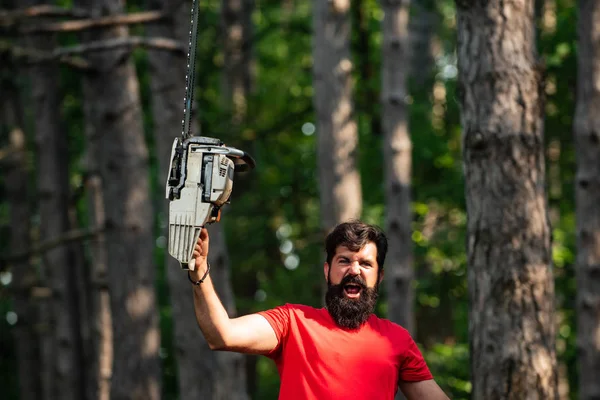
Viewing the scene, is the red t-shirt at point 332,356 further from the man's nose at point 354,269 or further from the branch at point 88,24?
the branch at point 88,24

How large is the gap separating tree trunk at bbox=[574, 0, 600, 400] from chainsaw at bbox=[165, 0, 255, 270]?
697 centimetres

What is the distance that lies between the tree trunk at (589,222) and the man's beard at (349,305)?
6442 mm

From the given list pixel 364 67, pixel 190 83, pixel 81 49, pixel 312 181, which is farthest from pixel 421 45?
pixel 190 83

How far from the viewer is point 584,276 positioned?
1095cm

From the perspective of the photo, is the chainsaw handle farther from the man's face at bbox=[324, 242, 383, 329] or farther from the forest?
the forest

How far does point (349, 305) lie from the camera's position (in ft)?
15.8

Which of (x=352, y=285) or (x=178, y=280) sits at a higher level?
(x=352, y=285)

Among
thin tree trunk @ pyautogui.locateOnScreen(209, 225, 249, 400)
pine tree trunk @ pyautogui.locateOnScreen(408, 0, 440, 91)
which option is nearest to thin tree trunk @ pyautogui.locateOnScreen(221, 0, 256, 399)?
pine tree trunk @ pyautogui.locateOnScreen(408, 0, 440, 91)

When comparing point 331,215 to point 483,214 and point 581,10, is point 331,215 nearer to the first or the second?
point 581,10

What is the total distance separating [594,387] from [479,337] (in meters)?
5.07

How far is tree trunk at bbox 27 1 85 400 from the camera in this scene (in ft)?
52.7

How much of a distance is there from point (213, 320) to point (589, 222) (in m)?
7.12

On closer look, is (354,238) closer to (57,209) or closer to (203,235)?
(203,235)

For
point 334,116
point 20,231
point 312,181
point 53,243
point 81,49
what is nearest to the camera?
point 81,49
